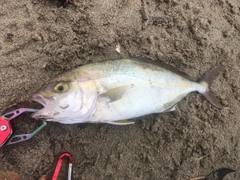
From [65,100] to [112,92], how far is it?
0.38m

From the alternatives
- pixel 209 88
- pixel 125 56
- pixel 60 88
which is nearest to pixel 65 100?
pixel 60 88

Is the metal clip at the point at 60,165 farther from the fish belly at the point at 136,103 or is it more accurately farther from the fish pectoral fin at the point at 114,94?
the fish pectoral fin at the point at 114,94

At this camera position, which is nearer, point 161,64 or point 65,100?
point 65,100

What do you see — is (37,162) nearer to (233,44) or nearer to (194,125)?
(194,125)

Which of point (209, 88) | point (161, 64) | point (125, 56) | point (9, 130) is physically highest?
point (125, 56)

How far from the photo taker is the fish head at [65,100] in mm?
2094

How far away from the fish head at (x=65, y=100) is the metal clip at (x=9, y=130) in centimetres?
22

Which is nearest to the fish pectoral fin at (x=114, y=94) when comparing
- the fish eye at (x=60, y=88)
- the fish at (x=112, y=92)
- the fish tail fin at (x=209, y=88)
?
the fish at (x=112, y=92)

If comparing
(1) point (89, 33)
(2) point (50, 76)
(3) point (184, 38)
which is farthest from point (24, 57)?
(3) point (184, 38)

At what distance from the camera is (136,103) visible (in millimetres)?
2266

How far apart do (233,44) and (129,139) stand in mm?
1477

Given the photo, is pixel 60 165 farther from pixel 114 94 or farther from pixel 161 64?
pixel 161 64

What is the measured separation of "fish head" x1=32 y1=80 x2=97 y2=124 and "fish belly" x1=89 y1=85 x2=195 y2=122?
101 mm

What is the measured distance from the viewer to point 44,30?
99.5 inches
